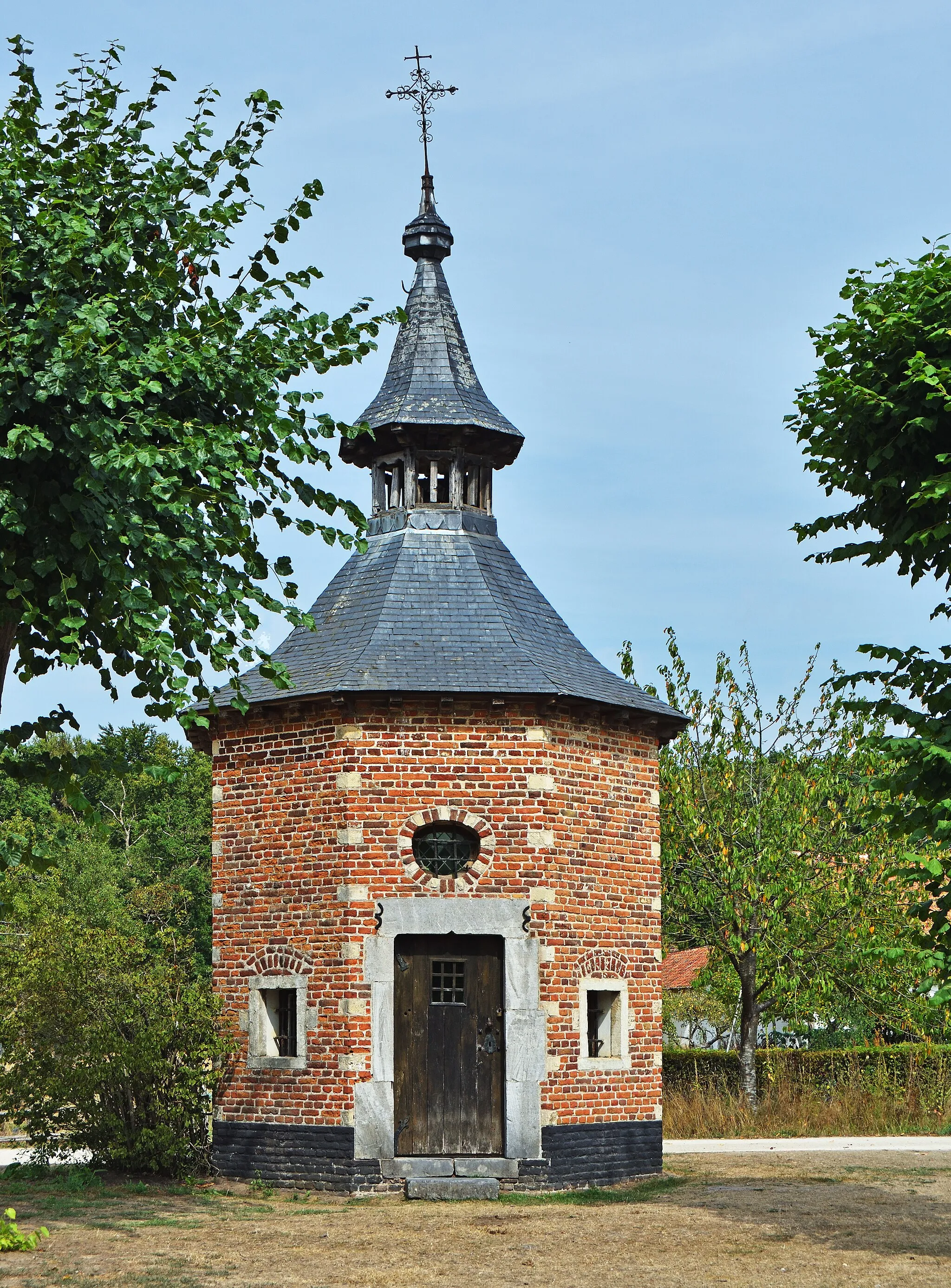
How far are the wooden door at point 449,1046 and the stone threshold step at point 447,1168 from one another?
23 cm

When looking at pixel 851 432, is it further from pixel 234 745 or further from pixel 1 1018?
pixel 1 1018

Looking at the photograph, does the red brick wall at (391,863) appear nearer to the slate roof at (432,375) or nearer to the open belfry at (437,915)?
the open belfry at (437,915)

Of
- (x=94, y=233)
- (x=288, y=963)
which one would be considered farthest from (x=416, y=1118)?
(x=94, y=233)

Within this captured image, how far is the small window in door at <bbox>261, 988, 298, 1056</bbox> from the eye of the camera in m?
15.7

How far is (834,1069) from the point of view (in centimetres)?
2298

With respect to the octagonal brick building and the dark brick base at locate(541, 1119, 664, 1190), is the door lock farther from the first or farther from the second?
the dark brick base at locate(541, 1119, 664, 1190)

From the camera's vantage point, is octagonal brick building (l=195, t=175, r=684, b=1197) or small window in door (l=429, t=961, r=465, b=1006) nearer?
octagonal brick building (l=195, t=175, r=684, b=1197)

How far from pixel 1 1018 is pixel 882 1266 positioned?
9492mm

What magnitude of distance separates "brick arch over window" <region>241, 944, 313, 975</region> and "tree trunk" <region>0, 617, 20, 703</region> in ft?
21.0

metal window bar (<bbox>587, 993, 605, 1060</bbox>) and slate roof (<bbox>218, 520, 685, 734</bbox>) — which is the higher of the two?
slate roof (<bbox>218, 520, 685, 734</bbox>)

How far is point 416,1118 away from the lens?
15102 mm

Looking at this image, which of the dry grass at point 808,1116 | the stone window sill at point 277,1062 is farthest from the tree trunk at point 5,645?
the dry grass at point 808,1116

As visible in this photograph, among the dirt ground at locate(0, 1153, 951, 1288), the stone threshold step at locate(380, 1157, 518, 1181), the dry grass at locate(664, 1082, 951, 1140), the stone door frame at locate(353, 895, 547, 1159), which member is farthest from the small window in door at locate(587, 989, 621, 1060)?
the dry grass at locate(664, 1082, 951, 1140)

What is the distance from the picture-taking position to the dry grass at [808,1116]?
21234 millimetres
